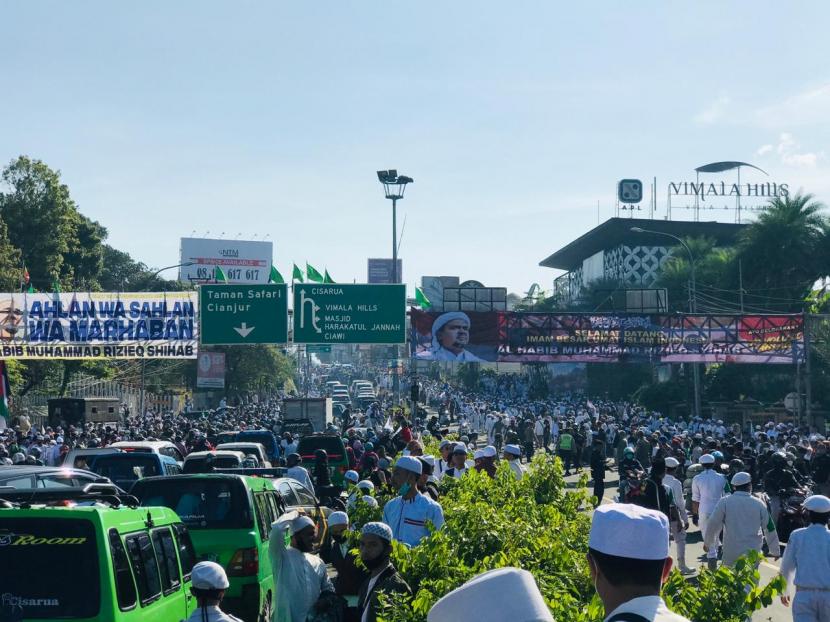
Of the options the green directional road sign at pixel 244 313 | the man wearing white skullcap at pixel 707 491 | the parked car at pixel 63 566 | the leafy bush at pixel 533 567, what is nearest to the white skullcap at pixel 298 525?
the leafy bush at pixel 533 567

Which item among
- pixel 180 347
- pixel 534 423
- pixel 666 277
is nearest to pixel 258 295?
pixel 180 347

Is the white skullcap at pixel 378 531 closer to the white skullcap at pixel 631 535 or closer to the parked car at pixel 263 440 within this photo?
the white skullcap at pixel 631 535

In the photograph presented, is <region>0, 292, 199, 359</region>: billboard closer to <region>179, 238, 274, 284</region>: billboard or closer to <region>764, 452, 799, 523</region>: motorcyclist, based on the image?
<region>764, 452, 799, 523</region>: motorcyclist

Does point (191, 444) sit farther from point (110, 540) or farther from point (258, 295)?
point (110, 540)

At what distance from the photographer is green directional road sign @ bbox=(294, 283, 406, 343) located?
34.9m

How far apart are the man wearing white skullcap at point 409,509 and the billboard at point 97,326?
25684 mm

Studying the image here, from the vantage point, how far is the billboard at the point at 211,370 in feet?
216

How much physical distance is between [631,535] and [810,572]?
5.81 m

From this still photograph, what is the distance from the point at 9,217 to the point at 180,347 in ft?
80.3

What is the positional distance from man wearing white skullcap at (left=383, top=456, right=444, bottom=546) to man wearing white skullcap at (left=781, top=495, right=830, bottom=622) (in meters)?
2.83

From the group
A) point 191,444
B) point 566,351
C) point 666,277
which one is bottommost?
point 191,444

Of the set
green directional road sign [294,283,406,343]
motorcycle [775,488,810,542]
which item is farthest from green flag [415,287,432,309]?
motorcycle [775,488,810,542]

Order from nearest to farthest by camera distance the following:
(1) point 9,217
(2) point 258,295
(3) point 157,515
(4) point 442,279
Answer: (3) point 157,515
(2) point 258,295
(1) point 9,217
(4) point 442,279

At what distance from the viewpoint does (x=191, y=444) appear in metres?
30.5
